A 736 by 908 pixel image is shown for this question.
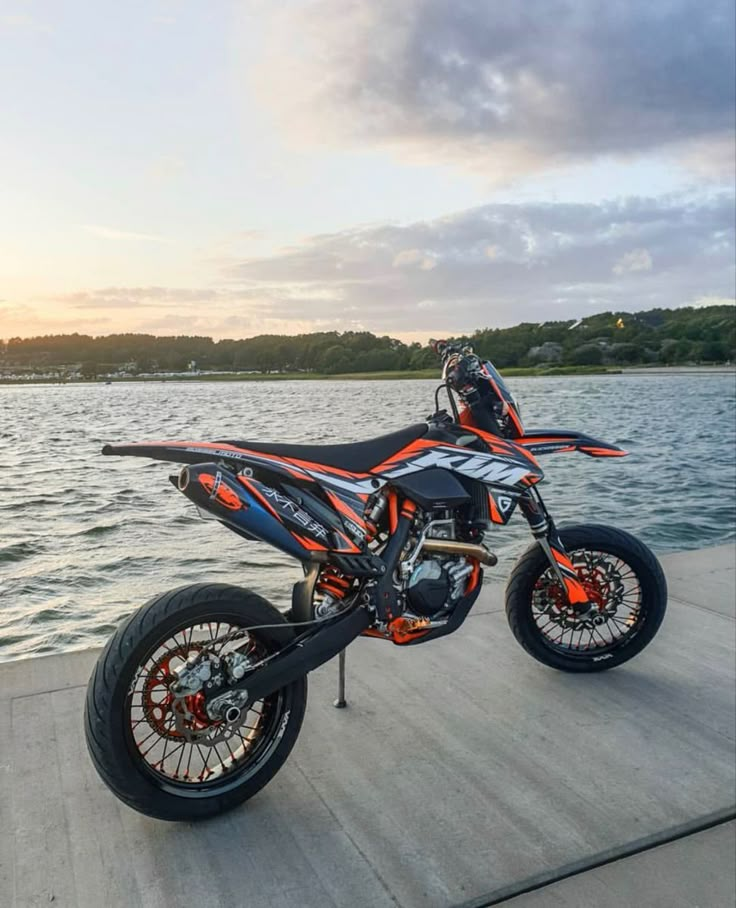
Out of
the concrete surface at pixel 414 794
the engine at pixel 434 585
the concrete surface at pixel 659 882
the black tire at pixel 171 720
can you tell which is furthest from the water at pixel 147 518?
the concrete surface at pixel 659 882

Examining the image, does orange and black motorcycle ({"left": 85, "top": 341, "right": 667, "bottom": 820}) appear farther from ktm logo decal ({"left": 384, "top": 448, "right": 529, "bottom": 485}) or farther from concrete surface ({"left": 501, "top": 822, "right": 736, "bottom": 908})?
concrete surface ({"left": 501, "top": 822, "right": 736, "bottom": 908})

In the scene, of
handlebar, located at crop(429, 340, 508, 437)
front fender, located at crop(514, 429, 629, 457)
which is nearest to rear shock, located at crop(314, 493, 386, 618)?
handlebar, located at crop(429, 340, 508, 437)

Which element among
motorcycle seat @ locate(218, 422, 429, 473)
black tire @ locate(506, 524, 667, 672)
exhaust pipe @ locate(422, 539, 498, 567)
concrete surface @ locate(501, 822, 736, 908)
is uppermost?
motorcycle seat @ locate(218, 422, 429, 473)

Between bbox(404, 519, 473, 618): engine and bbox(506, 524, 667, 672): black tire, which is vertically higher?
bbox(404, 519, 473, 618): engine

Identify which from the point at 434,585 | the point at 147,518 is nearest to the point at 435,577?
the point at 434,585

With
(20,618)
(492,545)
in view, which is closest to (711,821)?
(20,618)

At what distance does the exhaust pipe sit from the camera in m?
2.95

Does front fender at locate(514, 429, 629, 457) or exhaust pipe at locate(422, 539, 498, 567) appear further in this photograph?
front fender at locate(514, 429, 629, 457)

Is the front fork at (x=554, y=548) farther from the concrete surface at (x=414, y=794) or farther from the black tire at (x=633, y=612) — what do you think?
the concrete surface at (x=414, y=794)

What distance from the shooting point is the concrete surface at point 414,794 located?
2260mm

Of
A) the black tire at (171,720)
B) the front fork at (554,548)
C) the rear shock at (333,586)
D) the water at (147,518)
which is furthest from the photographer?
the water at (147,518)

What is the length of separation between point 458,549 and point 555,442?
70cm

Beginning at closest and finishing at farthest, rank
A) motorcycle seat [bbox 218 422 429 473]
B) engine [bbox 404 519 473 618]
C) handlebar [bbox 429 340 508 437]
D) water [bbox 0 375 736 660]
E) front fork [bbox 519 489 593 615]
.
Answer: motorcycle seat [bbox 218 422 429 473] → engine [bbox 404 519 473 618] → handlebar [bbox 429 340 508 437] → front fork [bbox 519 489 593 615] → water [bbox 0 375 736 660]

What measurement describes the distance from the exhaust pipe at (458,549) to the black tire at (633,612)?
2.18ft
